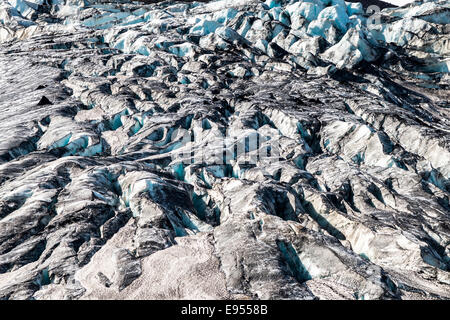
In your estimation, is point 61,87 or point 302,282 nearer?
point 302,282

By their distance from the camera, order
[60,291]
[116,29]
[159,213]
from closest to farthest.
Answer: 1. [60,291]
2. [159,213]
3. [116,29]

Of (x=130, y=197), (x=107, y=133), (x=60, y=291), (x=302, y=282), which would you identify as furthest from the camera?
(x=107, y=133)

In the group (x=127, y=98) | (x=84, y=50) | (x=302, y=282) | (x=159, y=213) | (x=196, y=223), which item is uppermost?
(x=84, y=50)

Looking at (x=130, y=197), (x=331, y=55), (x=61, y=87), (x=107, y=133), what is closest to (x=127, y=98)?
(x=107, y=133)

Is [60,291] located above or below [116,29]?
below
